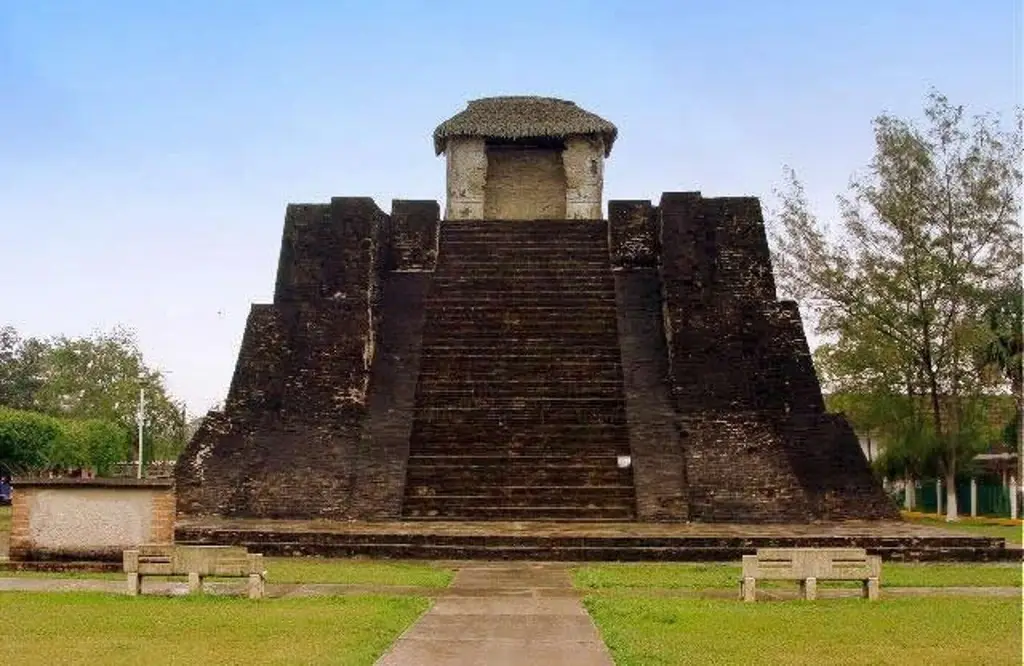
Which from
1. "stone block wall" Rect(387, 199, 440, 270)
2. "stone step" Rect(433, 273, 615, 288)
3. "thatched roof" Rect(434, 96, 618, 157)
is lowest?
"stone step" Rect(433, 273, 615, 288)

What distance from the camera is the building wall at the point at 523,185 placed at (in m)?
22.3

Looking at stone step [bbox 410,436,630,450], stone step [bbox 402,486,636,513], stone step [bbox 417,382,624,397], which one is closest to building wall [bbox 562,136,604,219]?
stone step [bbox 417,382,624,397]

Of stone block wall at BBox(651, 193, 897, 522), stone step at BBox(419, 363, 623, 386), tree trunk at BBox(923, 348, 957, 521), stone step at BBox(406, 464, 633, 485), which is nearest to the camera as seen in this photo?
stone block wall at BBox(651, 193, 897, 522)

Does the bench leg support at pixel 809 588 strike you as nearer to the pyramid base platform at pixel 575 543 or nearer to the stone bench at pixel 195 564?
the pyramid base platform at pixel 575 543

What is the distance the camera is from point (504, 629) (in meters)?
6.71

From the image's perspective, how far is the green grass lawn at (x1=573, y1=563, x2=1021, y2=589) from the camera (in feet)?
29.8

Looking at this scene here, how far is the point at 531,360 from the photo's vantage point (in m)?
15.6

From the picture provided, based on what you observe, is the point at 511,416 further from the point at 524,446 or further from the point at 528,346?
the point at 528,346

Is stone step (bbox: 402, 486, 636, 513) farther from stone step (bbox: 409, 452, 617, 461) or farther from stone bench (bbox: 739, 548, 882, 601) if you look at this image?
stone bench (bbox: 739, 548, 882, 601)

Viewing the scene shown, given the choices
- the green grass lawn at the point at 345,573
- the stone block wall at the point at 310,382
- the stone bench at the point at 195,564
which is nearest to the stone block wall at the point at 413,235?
the stone block wall at the point at 310,382

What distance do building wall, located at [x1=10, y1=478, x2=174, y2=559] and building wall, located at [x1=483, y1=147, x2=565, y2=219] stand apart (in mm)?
13231

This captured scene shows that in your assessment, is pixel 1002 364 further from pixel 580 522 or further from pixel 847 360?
pixel 580 522

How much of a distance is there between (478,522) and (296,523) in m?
1.74

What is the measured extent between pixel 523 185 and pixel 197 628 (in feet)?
53.6
